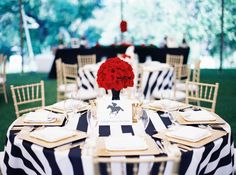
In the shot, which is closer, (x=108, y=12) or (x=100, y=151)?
(x=100, y=151)

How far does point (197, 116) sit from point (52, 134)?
3.73 feet

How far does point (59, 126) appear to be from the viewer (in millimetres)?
2494

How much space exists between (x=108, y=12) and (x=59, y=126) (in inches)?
355

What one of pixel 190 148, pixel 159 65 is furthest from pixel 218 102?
pixel 190 148

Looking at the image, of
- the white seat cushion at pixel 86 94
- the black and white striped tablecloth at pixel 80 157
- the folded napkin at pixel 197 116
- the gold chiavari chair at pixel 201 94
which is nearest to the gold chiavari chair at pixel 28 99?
the white seat cushion at pixel 86 94

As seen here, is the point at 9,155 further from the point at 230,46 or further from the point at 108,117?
the point at 230,46

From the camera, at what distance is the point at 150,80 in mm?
5320

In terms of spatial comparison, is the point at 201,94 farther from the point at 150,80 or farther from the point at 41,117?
the point at 41,117

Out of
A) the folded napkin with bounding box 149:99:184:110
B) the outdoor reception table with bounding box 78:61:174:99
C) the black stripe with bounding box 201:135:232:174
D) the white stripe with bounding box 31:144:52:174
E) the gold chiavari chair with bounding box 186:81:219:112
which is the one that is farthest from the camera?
the outdoor reception table with bounding box 78:61:174:99

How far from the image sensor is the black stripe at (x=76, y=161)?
1918 mm

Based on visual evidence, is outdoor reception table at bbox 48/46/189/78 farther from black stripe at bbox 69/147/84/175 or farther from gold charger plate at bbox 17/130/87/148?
black stripe at bbox 69/147/84/175

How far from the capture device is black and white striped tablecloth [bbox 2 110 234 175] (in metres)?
1.96

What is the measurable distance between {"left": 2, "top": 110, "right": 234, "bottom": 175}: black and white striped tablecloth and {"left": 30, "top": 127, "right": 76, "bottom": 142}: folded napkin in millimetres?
78

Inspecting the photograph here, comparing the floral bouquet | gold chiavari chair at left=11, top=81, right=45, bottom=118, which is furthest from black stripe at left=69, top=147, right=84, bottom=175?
gold chiavari chair at left=11, top=81, right=45, bottom=118
